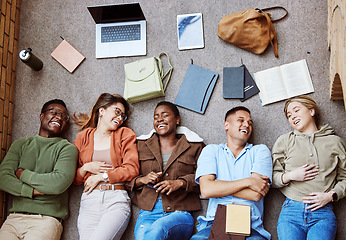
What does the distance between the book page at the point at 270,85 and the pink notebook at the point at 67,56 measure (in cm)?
148

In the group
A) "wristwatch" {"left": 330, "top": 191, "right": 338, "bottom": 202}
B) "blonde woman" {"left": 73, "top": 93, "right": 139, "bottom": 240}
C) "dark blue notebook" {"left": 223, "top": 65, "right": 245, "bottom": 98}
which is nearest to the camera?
"wristwatch" {"left": 330, "top": 191, "right": 338, "bottom": 202}

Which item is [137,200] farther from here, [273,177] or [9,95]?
[9,95]

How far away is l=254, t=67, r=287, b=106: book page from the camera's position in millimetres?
2854

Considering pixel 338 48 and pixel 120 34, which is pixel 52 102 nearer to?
pixel 120 34

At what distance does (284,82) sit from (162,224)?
1.42 m

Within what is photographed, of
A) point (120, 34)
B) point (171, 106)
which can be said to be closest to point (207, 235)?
point (171, 106)

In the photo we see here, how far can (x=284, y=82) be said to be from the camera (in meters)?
2.86

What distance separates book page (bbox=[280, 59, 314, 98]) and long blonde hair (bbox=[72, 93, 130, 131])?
1.27 metres

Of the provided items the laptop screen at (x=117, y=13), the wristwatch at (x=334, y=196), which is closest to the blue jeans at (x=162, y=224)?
the wristwatch at (x=334, y=196)

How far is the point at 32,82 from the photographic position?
10.4ft

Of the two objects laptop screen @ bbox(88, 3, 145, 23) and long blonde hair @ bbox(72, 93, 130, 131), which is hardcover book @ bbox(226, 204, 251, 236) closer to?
long blonde hair @ bbox(72, 93, 130, 131)

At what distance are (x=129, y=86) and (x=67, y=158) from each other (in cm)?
74

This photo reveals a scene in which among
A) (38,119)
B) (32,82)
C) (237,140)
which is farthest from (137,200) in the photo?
(32,82)

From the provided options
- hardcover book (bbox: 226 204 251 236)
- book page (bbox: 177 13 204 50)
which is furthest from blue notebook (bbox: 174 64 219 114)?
hardcover book (bbox: 226 204 251 236)
